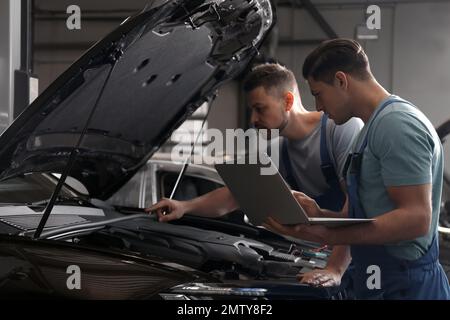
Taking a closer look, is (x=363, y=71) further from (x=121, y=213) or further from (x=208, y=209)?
(x=121, y=213)

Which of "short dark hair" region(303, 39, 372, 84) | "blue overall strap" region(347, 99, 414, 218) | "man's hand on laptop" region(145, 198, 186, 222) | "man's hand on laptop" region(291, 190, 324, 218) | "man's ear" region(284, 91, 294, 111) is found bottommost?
"man's hand on laptop" region(145, 198, 186, 222)

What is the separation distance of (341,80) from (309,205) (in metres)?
0.51

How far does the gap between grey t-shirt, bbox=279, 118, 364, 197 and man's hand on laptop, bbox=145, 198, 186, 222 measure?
444mm

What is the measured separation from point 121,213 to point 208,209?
0.36 metres

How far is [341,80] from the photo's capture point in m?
1.67

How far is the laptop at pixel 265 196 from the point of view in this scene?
1.60 m

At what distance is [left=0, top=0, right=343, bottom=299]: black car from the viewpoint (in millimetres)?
1572

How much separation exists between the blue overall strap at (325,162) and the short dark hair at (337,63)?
13.8 inches

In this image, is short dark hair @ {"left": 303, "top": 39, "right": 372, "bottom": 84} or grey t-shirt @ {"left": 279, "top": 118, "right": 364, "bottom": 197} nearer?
short dark hair @ {"left": 303, "top": 39, "right": 372, "bottom": 84}

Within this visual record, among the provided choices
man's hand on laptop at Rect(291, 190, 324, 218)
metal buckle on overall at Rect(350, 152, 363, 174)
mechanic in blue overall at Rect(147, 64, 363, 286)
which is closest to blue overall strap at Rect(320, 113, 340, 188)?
mechanic in blue overall at Rect(147, 64, 363, 286)

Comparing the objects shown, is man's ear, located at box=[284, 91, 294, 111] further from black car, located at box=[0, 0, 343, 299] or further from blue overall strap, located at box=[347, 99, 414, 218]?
blue overall strap, located at box=[347, 99, 414, 218]

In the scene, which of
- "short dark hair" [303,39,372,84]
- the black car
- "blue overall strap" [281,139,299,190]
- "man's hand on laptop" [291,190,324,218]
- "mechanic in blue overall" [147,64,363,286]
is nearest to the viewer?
the black car

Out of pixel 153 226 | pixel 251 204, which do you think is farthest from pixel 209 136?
pixel 251 204

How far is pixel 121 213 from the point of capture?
2436 mm
